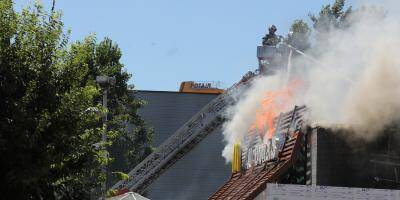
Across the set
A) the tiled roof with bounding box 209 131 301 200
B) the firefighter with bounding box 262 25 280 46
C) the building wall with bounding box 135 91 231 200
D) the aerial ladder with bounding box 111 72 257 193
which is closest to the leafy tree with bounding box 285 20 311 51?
the firefighter with bounding box 262 25 280 46

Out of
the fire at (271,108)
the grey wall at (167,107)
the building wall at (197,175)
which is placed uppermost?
the grey wall at (167,107)

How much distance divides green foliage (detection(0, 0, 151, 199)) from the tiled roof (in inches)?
430

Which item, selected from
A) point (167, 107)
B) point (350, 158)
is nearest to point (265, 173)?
point (350, 158)

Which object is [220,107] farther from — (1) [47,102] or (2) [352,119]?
(1) [47,102]

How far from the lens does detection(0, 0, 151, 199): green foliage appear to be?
10.2 metres

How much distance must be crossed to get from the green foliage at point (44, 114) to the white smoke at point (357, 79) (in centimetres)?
1159

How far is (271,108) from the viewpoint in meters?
28.2

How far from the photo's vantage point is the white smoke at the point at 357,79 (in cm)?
2138

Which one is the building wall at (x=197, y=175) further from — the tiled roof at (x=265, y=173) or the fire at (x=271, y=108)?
the tiled roof at (x=265, y=173)

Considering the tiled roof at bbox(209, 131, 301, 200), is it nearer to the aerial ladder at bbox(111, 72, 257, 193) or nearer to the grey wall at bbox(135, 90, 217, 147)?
the aerial ladder at bbox(111, 72, 257, 193)

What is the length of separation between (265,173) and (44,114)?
13.9 metres

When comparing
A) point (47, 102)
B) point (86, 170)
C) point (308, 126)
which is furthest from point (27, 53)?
point (308, 126)

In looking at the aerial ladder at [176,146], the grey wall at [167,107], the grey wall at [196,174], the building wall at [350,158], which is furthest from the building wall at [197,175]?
the building wall at [350,158]

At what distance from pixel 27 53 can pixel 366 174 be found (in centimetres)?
1348
